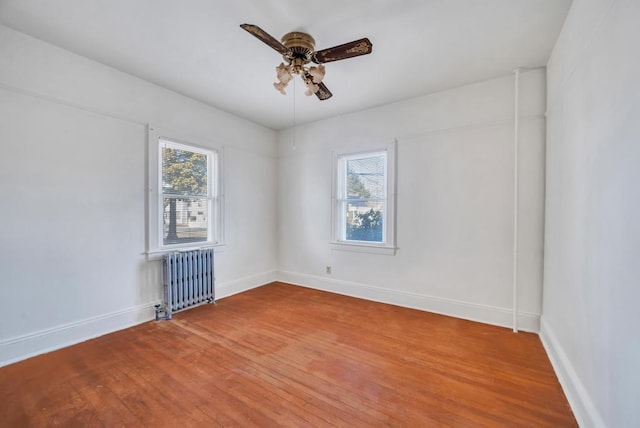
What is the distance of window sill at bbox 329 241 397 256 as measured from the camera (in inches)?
144

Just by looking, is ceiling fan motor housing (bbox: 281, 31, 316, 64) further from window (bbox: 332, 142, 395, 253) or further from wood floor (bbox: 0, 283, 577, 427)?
wood floor (bbox: 0, 283, 577, 427)

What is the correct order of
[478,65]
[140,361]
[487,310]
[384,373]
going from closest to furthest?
[384,373], [140,361], [478,65], [487,310]

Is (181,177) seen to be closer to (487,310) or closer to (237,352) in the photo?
(237,352)

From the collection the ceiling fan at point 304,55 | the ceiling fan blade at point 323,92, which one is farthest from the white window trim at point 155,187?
the ceiling fan blade at point 323,92

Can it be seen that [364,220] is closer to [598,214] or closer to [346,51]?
[346,51]

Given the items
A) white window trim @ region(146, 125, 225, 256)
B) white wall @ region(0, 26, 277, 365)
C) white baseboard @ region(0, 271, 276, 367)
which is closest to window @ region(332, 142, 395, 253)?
white window trim @ region(146, 125, 225, 256)

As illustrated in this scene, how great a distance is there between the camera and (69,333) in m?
2.48

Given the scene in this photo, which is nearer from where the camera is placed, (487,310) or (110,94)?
(110,94)

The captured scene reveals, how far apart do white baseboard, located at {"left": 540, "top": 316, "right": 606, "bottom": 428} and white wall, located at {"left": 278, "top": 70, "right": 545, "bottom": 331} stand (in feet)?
1.78

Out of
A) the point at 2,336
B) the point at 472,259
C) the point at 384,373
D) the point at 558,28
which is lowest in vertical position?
the point at 384,373

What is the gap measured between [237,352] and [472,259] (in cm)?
278

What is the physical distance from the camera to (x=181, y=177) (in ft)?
11.4

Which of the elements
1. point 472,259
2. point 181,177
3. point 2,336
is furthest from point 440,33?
point 2,336

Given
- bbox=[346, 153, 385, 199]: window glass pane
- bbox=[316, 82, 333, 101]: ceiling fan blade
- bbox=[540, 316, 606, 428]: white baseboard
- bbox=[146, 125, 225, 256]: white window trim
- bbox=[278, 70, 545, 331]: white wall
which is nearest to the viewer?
bbox=[540, 316, 606, 428]: white baseboard
